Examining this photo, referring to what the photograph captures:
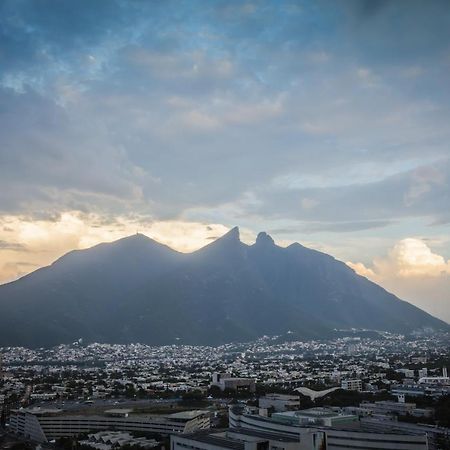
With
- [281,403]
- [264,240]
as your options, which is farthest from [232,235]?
[281,403]

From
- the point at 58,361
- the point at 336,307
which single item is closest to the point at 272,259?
the point at 336,307

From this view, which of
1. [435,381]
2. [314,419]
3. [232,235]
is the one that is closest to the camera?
[314,419]

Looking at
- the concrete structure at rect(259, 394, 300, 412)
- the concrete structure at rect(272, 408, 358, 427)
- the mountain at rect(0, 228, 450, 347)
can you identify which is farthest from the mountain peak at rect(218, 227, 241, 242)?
the concrete structure at rect(272, 408, 358, 427)

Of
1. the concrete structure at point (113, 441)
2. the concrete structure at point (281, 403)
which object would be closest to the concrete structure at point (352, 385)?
the concrete structure at point (281, 403)

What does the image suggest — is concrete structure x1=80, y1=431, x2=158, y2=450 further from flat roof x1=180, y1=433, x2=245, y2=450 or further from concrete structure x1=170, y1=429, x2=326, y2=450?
flat roof x1=180, y1=433, x2=245, y2=450

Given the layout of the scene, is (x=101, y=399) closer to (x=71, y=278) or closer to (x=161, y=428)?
(x=161, y=428)

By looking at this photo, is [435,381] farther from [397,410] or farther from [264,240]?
[264,240]

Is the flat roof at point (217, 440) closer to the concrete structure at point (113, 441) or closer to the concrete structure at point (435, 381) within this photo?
the concrete structure at point (113, 441)
